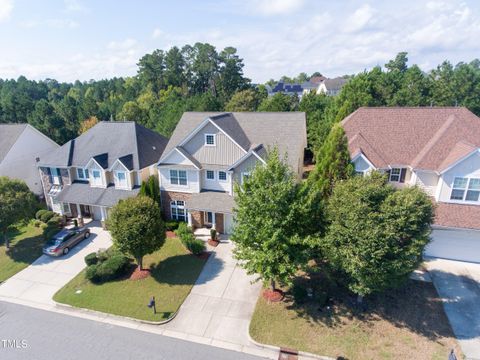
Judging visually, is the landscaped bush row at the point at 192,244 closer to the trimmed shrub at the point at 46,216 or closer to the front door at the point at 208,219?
the front door at the point at 208,219

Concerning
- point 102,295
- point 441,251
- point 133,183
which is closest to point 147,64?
point 133,183

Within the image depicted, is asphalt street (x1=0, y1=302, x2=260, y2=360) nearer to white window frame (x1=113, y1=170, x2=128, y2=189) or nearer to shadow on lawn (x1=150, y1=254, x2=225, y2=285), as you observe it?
shadow on lawn (x1=150, y1=254, x2=225, y2=285)

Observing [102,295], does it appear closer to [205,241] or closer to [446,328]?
[205,241]

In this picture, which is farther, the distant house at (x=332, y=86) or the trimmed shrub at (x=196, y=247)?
the distant house at (x=332, y=86)

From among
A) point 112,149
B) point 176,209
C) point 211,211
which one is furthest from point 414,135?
point 112,149

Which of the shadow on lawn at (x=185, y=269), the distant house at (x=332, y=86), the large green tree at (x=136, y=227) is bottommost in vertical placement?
the shadow on lawn at (x=185, y=269)

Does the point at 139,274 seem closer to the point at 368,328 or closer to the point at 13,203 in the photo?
the point at 13,203

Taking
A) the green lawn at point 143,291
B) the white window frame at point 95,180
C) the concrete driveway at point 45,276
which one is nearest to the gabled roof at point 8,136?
the white window frame at point 95,180
